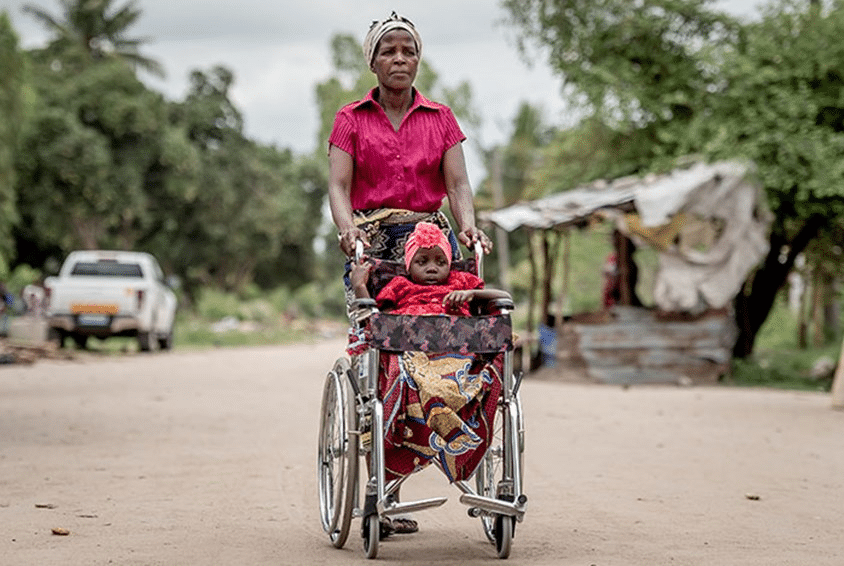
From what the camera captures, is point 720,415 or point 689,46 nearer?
point 720,415

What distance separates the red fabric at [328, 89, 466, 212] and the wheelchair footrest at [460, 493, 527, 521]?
5.03 feet

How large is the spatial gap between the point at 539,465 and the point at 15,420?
5029 mm

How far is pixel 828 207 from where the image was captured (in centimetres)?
1848

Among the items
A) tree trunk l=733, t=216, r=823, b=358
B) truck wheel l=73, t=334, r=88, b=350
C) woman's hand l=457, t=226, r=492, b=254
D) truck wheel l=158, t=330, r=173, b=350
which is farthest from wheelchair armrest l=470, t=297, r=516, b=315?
truck wheel l=158, t=330, r=173, b=350

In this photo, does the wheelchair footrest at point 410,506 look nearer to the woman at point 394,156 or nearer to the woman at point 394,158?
the woman at point 394,158

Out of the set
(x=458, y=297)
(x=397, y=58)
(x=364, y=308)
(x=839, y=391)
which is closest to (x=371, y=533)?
(x=364, y=308)

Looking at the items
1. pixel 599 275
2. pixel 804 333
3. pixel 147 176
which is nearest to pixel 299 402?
pixel 804 333

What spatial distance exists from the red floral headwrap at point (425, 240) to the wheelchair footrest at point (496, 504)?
101 centimetres

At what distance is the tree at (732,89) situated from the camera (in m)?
18.0

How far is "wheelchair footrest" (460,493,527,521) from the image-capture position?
533 cm

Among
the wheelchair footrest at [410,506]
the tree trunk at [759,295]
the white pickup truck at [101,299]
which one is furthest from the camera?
the white pickup truck at [101,299]

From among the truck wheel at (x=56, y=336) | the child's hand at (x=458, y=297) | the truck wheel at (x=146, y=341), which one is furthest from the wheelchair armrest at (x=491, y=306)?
the truck wheel at (x=56, y=336)

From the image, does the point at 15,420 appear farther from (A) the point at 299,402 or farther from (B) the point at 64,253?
(B) the point at 64,253

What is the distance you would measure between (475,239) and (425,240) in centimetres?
32
